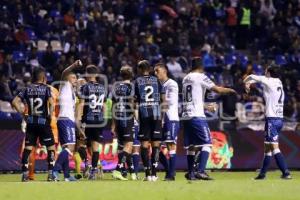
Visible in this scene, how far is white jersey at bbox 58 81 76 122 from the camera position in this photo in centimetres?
1934

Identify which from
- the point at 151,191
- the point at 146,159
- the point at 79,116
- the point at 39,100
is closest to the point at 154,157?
the point at 146,159

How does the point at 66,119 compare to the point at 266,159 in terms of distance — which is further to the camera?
the point at 266,159

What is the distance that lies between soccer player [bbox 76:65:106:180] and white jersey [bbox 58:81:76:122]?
2.23 feet

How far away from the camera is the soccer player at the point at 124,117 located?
780 inches

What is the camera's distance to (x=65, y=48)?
3181cm

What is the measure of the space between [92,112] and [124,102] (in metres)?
0.86

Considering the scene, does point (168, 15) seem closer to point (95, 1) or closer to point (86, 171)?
point (95, 1)

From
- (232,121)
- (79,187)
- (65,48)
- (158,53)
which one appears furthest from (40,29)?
(79,187)

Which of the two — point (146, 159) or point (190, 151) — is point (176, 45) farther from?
point (146, 159)

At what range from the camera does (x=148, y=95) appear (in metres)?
18.8

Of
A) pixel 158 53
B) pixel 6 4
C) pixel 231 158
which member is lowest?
pixel 231 158

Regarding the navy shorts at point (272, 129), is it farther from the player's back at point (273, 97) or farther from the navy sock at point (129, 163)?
the navy sock at point (129, 163)

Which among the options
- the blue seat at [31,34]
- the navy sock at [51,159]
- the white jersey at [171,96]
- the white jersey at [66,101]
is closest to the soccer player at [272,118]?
the white jersey at [171,96]

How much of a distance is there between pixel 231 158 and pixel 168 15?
11.1m
